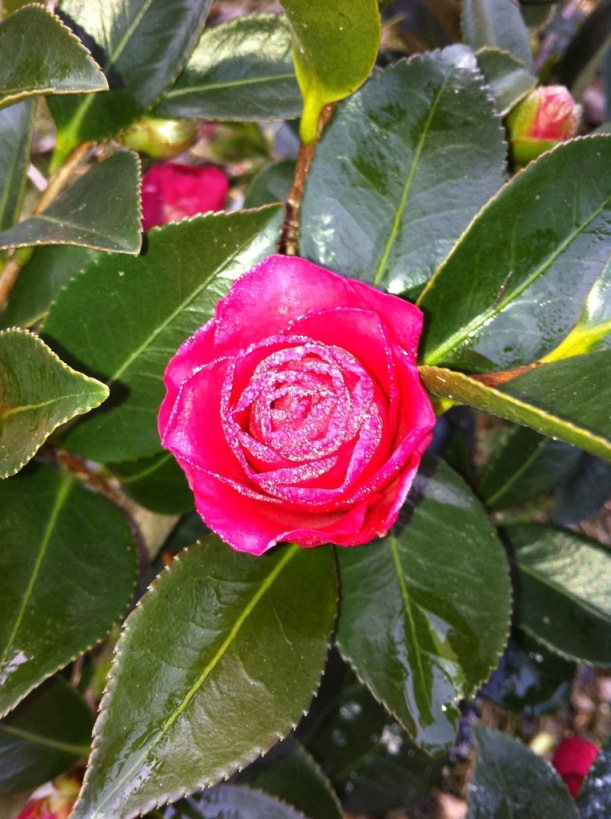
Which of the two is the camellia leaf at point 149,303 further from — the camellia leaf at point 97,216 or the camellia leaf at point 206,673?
the camellia leaf at point 206,673

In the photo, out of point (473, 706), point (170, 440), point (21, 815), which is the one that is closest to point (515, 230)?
point (170, 440)

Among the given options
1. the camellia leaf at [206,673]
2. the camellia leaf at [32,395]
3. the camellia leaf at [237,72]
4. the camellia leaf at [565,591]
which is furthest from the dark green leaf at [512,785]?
the camellia leaf at [237,72]

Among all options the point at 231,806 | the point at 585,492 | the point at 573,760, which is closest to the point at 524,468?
the point at 585,492

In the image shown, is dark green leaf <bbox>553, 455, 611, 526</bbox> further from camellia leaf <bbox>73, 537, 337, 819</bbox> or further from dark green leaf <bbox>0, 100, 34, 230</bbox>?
dark green leaf <bbox>0, 100, 34, 230</bbox>

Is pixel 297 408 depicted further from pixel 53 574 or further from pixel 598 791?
pixel 598 791

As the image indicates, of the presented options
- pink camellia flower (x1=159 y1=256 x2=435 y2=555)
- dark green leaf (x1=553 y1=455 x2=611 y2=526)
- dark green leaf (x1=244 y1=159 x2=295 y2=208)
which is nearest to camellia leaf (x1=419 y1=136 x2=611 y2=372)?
pink camellia flower (x1=159 y1=256 x2=435 y2=555)
